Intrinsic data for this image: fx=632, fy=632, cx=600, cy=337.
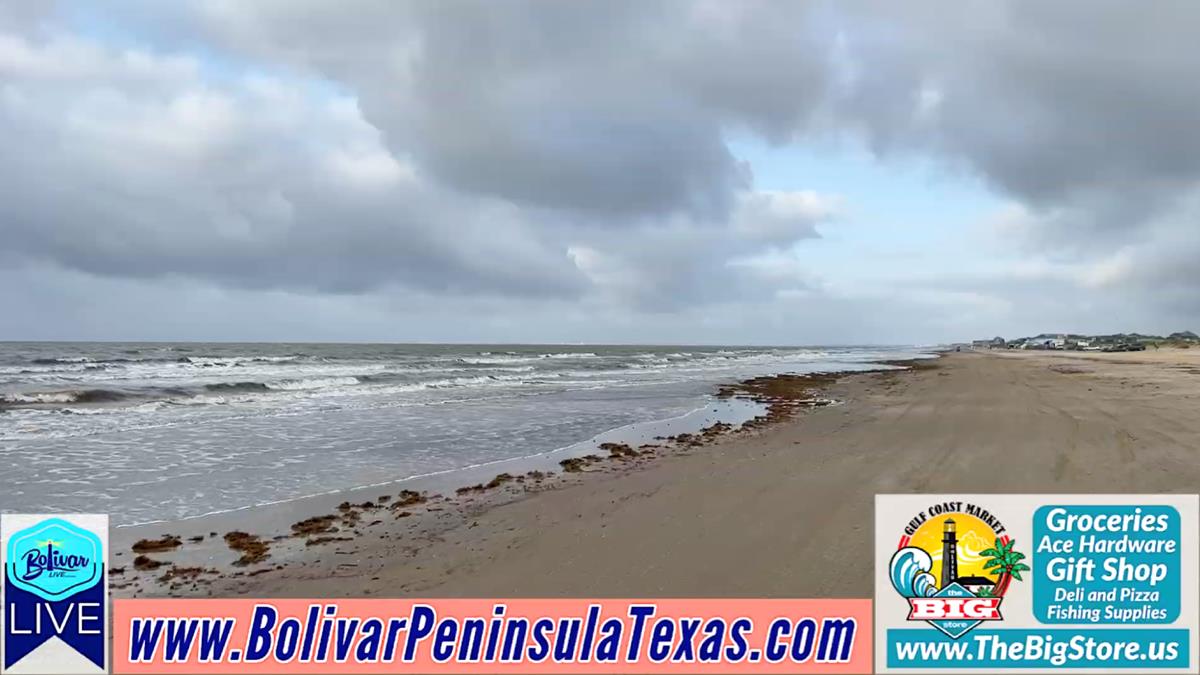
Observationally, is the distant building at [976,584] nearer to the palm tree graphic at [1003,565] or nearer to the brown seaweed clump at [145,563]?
the palm tree graphic at [1003,565]

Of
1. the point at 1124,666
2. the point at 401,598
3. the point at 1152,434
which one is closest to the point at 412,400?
the point at 401,598

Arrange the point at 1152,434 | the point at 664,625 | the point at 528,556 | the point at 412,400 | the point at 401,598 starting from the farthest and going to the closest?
1. the point at 412,400
2. the point at 1152,434
3. the point at 528,556
4. the point at 401,598
5. the point at 664,625

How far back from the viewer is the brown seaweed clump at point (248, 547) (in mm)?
5566

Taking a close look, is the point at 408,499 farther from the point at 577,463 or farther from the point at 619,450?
the point at 619,450

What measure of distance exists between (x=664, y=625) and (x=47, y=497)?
8222mm

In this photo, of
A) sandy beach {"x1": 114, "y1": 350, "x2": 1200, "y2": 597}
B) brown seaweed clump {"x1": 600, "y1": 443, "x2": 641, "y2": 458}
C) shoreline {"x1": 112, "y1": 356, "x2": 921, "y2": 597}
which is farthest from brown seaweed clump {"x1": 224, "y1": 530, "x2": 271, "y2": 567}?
brown seaweed clump {"x1": 600, "y1": 443, "x2": 641, "y2": 458}

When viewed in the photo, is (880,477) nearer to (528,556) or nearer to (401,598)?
(528,556)

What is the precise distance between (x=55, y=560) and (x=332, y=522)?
290 cm

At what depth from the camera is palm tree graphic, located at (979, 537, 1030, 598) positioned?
3453 millimetres

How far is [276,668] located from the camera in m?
3.47

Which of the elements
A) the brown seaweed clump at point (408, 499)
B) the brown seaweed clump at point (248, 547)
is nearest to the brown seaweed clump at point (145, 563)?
the brown seaweed clump at point (248, 547)

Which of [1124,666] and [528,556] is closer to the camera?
[1124,666]

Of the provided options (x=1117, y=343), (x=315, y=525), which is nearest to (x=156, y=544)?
(x=315, y=525)

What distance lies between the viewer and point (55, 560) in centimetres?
406
